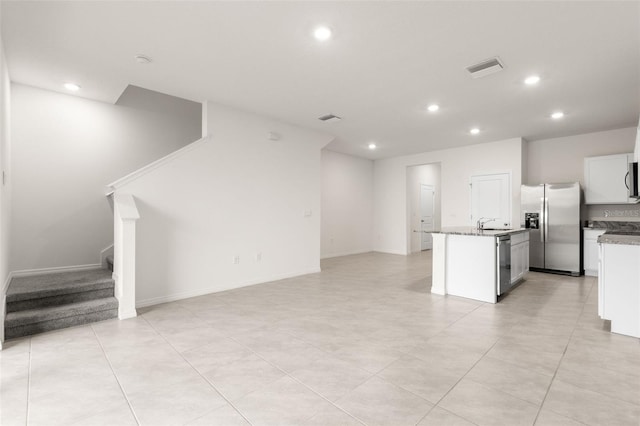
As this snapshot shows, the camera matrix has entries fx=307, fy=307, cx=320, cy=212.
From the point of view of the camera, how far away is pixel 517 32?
9.26 feet

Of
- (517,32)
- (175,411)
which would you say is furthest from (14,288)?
(517,32)

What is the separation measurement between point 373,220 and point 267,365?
24.6 feet

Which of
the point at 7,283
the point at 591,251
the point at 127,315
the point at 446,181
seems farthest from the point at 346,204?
the point at 7,283

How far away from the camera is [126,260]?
12.0 ft

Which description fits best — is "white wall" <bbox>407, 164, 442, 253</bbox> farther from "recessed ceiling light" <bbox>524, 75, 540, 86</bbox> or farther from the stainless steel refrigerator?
"recessed ceiling light" <bbox>524, 75, 540, 86</bbox>

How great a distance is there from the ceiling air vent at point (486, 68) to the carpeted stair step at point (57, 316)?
503 cm

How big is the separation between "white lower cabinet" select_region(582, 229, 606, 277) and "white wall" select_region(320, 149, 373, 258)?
5073mm

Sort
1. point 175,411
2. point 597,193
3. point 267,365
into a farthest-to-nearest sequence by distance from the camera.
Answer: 1. point 597,193
2. point 267,365
3. point 175,411

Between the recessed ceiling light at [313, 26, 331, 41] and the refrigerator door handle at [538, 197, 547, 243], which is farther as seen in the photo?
the refrigerator door handle at [538, 197, 547, 243]

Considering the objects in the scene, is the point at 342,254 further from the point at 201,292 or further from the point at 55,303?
the point at 55,303

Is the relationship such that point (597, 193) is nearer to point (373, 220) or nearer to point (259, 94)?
point (373, 220)

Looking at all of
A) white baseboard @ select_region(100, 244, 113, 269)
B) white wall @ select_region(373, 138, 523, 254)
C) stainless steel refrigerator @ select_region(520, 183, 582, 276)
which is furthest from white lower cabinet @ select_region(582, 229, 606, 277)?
white baseboard @ select_region(100, 244, 113, 269)

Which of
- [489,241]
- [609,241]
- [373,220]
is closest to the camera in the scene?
[609,241]

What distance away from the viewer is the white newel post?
3637mm
